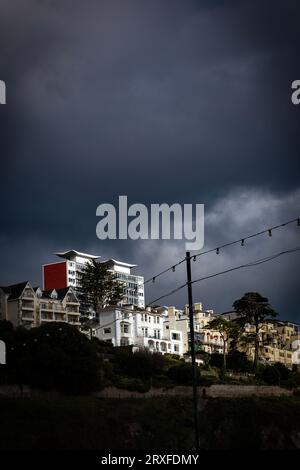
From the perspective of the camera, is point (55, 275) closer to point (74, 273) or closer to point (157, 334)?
point (74, 273)

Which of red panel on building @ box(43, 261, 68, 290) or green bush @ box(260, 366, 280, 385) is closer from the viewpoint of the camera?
green bush @ box(260, 366, 280, 385)

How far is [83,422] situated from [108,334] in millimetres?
63549

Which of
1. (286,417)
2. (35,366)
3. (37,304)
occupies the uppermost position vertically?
(37,304)

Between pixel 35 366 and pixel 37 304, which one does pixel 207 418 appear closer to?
pixel 35 366

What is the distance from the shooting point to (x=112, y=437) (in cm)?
5712

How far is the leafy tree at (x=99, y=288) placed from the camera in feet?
445

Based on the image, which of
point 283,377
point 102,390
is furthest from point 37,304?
point 102,390

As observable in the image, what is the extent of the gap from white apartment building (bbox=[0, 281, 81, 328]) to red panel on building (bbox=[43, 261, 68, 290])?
97.4ft

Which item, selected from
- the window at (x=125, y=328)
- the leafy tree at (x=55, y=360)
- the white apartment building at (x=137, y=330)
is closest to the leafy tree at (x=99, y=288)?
the white apartment building at (x=137, y=330)

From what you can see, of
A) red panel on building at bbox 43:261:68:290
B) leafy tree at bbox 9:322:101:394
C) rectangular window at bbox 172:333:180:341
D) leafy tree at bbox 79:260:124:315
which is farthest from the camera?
red panel on building at bbox 43:261:68:290

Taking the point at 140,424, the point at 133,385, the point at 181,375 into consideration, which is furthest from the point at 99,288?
the point at 140,424

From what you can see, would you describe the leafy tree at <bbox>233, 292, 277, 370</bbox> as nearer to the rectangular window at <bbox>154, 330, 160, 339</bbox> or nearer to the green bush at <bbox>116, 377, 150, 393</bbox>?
the rectangular window at <bbox>154, 330, 160, 339</bbox>

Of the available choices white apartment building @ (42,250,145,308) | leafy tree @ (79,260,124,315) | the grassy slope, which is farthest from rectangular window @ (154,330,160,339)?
the grassy slope

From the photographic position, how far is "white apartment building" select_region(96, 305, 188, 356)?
120m
